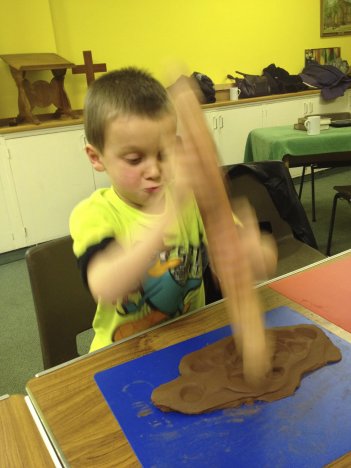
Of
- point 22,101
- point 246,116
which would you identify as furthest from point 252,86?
point 22,101

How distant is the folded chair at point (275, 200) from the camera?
1.99 m

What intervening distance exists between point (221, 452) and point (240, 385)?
0.14m

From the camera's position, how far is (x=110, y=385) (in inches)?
32.6

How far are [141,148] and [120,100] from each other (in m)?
0.11

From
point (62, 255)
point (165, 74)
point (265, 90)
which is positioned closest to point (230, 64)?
point (265, 90)

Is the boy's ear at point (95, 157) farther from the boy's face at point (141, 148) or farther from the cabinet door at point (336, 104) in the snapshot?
the cabinet door at point (336, 104)

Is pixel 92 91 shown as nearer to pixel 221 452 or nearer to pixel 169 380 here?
pixel 169 380

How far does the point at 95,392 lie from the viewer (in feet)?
2.68

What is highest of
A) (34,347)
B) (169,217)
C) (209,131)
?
(209,131)

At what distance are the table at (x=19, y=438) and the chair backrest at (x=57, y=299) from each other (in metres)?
0.42

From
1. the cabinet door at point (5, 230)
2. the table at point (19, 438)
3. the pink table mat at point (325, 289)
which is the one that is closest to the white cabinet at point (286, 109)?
the cabinet door at point (5, 230)

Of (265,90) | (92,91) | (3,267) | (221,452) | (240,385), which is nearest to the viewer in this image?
(221,452)

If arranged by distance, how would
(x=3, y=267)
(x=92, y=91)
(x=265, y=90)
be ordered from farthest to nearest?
(x=265, y=90) < (x=3, y=267) < (x=92, y=91)

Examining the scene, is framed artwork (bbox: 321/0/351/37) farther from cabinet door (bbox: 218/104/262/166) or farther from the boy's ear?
the boy's ear
